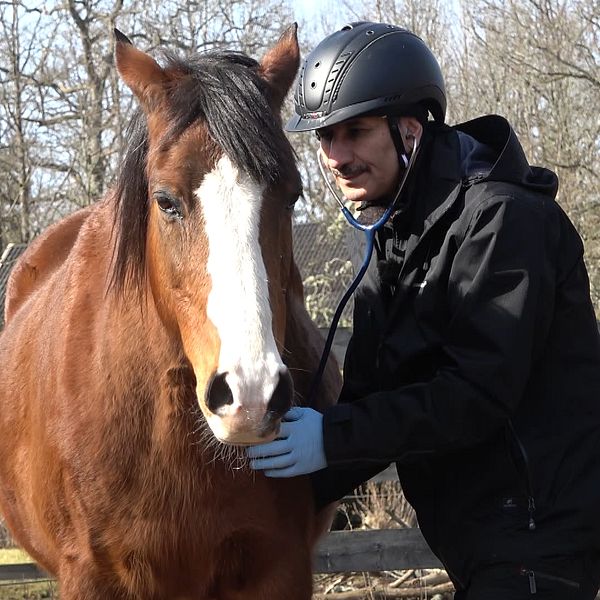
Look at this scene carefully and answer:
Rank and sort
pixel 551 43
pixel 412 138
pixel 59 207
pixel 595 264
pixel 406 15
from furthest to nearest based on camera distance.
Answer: pixel 406 15
pixel 59 207
pixel 551 43
pixel 595 264
pixel 412 138

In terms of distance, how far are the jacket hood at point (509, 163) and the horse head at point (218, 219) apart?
0.56 metres

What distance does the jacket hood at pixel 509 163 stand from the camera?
101 inches

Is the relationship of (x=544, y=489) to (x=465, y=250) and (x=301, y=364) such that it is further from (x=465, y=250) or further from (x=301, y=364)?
(x=301, y=364)

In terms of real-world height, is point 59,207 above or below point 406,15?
below

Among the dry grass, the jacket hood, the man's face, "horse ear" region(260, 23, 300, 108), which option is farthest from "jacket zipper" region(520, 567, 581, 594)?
the dry grass

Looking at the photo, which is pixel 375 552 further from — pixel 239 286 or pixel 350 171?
pixel 239 286

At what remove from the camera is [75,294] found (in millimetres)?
3236

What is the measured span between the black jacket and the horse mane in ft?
1.60

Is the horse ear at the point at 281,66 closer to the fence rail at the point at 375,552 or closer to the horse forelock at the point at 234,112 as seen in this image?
the horse forelock at the point at 234,112

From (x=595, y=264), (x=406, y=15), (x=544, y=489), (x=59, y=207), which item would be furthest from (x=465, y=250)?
(x=406, y=15)

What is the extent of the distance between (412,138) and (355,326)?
659 millimetres

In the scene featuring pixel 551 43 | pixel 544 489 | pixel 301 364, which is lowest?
pixel 544 489

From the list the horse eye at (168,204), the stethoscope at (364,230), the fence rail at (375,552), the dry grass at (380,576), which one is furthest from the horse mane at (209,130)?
the dry grass at (380,576)

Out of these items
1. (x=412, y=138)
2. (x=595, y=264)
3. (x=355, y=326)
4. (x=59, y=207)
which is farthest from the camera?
(x=59, y=207)
